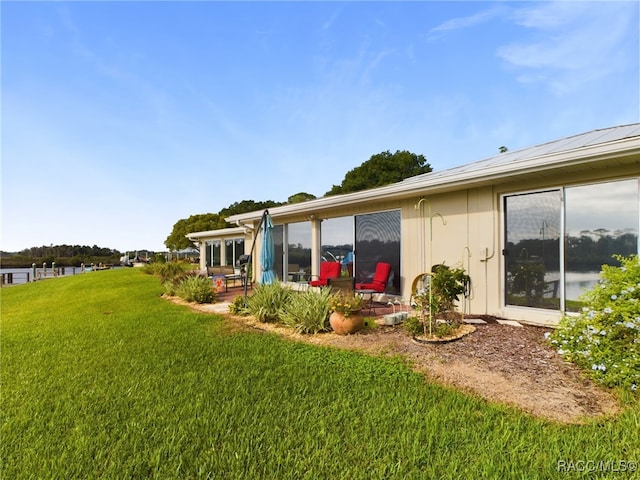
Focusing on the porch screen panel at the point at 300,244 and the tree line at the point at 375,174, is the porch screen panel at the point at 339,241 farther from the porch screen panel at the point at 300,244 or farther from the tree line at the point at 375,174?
the tree line at the point at 375,174

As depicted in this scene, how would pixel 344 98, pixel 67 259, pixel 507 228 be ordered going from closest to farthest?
1. pixel 507 228
2. pixel 344 98
3. pixel 67 259

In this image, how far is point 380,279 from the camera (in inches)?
309

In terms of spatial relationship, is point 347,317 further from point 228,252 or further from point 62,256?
point 62,256

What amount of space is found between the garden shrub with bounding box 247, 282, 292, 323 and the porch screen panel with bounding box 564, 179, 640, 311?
16.9 ft

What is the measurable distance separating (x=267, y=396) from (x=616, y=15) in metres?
10.1

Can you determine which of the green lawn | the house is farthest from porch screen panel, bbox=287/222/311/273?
the green lawn

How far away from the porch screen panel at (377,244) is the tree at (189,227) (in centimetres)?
2942

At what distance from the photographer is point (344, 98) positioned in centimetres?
1264

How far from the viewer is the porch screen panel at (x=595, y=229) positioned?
479 centimetres

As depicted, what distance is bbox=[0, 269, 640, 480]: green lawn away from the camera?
215cm

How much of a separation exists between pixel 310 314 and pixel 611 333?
3981 mm

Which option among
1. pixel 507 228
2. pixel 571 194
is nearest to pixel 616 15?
pixel 571 194

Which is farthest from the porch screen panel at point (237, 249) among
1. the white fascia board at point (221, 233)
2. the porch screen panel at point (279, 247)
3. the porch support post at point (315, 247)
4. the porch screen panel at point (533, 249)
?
the porch screen panel at point (533, 249)

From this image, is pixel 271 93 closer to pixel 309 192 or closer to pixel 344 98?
pixel 344 98
